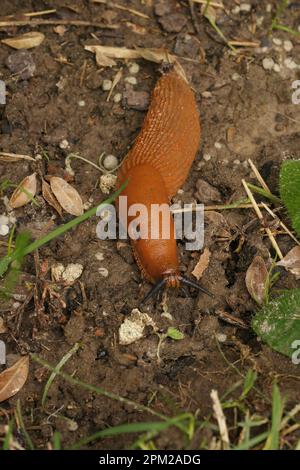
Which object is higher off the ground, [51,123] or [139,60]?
[139,60]

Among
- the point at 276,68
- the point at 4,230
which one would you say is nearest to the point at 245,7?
the point at 276,68

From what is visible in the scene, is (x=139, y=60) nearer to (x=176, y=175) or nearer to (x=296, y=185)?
(x=176, y=175)

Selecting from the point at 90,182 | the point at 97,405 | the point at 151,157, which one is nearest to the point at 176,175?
the point at 151,157

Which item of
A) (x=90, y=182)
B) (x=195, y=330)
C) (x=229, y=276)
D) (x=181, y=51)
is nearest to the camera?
(x=195, y=330)

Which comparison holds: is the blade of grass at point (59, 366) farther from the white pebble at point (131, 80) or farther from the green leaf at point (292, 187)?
the white pebble at point (131, 80)

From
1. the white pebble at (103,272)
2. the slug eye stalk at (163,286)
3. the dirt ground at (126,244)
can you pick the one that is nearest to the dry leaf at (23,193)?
the dirt ground at (126,244)

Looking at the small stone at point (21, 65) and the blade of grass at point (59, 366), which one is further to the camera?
the small stone at point (21, 65)

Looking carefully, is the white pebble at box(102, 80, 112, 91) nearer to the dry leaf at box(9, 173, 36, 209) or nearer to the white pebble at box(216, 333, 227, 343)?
the dry leaf at box(9, 173, 36, 209)
